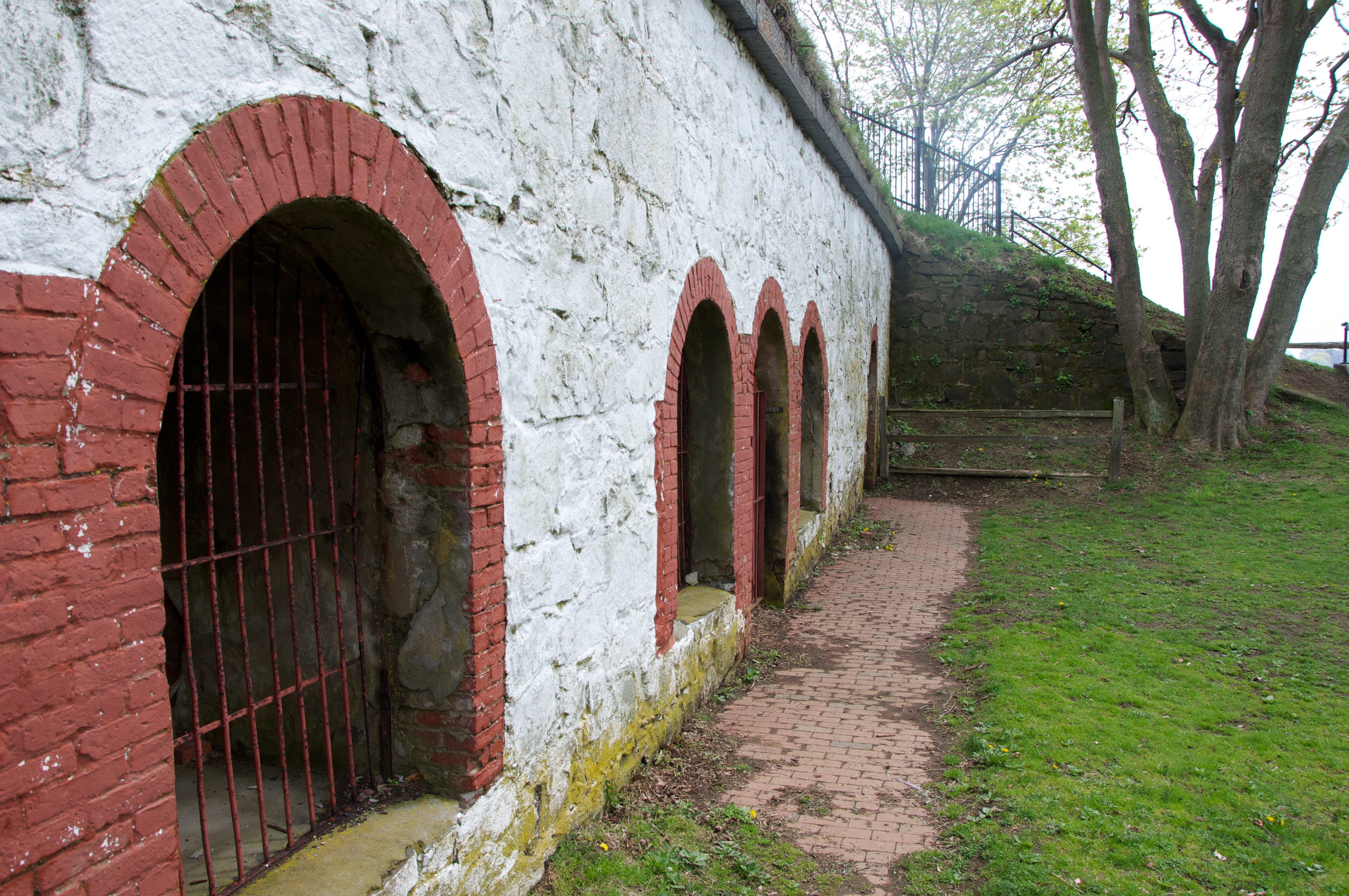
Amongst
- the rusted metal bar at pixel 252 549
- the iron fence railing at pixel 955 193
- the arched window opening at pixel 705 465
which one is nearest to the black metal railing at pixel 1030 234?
the iron fence railing at pixel 955 193

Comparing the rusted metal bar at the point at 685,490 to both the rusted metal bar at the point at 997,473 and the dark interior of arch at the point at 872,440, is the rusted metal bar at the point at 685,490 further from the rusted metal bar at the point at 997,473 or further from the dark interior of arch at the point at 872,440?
the rusted metal bar at the point at 997,473

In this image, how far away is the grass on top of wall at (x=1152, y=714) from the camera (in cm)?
335

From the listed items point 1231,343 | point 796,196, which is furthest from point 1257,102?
point 796,196

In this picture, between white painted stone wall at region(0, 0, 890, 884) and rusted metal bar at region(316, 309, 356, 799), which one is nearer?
white painted stone wall at region(0, 0, 890, 884)

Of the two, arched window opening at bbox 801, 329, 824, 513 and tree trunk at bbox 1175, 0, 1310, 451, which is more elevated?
A: tree trunk at bbox 1175, 0, 1310, 451

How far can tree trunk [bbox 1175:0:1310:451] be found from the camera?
11.7 metres

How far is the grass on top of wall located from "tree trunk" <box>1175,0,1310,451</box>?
9.95ft

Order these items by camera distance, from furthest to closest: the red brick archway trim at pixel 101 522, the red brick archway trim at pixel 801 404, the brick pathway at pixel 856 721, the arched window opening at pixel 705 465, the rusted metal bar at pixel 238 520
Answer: the red brick archway trim at pixel 801 404 → the arched window opening at pixel 705 465 → the brick pathway at pixel 856 721 → the rusted metal bar at pixel 238 520 → the red brick archway trim at pixel 101 522

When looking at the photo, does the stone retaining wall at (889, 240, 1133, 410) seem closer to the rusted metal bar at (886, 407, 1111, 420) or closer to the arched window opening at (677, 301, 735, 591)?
the rusted metal bar at (886, 407, 1111, 420)

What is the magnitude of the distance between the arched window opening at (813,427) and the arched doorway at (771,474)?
4.70 feet

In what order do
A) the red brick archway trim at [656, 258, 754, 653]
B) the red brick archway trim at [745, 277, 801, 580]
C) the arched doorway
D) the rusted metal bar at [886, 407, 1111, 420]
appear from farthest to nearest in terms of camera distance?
the rusted metal bar at [886, 407, 1111, 420]
the arched doorway
the red brick archway trim at [745, 277, 801, 580]
the red brick archway trim at [656, 258, 754, 653]

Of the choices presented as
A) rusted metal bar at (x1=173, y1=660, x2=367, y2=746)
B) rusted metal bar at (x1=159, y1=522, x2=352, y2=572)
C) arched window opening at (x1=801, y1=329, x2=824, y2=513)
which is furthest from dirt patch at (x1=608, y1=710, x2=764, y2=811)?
arched window opening at (x1=801, y1=329, x2=824, y2=513)

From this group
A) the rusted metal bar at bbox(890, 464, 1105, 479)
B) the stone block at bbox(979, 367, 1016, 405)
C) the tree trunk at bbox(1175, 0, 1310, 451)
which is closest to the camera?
the tree trunk at bbox(1175, 0, 1310, 451)

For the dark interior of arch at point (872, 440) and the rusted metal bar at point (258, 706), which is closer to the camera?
the rusted metal bar at point (258, 706)
